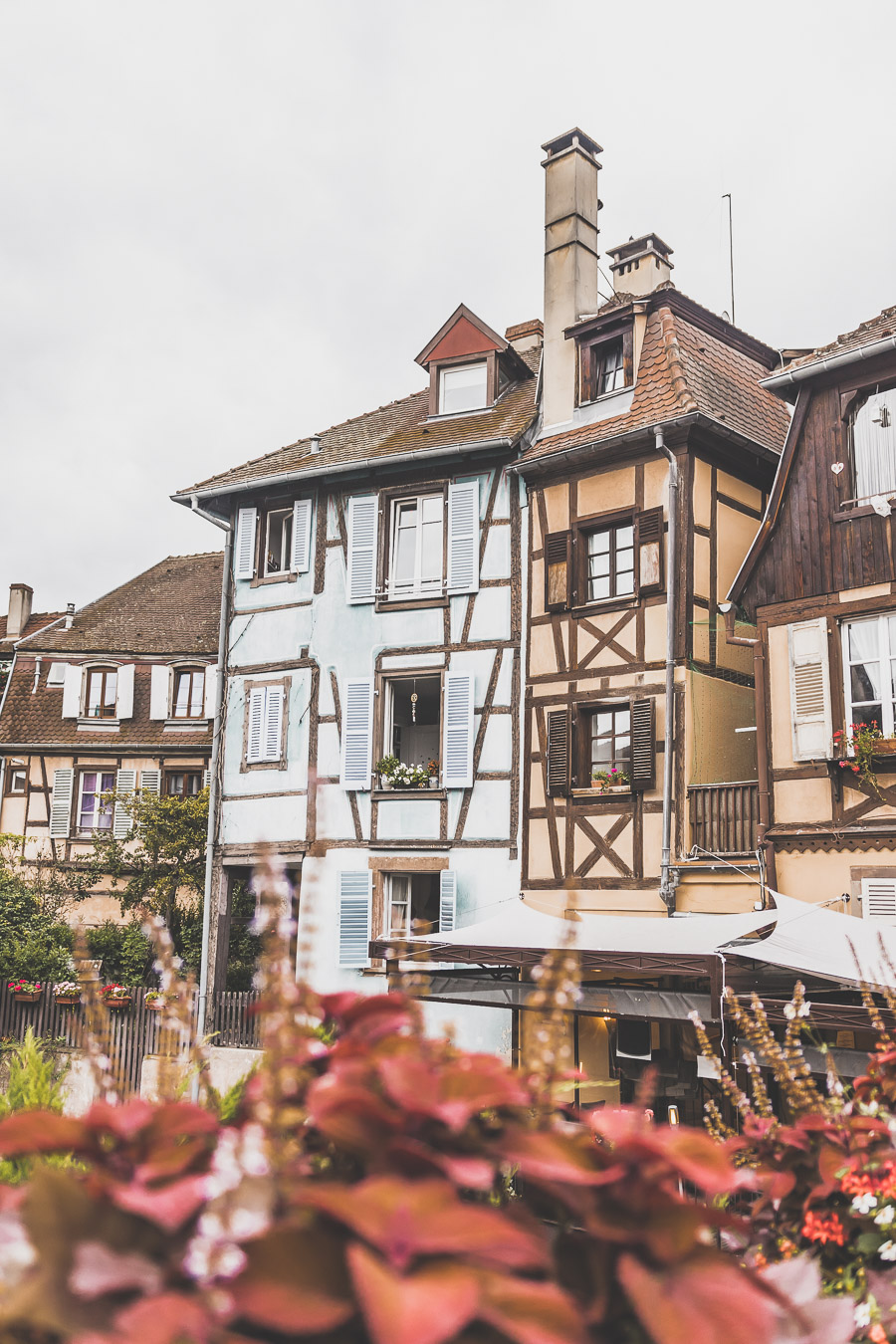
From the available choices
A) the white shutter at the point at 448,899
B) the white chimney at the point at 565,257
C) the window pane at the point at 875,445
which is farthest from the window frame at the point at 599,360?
the white shutter at the point at 448,899

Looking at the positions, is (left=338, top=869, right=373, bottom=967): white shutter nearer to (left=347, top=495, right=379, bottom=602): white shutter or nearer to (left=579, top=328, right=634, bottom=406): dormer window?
(left=347, top=495, right=379, bottom=602): white shutter

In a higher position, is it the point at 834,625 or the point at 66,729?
the point at 66,729

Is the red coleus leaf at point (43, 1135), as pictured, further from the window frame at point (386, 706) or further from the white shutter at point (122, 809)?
the white shutter at point (122, 809)

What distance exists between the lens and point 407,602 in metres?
18.5

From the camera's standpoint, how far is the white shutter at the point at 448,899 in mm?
17000

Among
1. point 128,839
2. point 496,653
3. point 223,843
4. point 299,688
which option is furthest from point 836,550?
point 128,839

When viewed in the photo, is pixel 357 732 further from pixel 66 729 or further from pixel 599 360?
pixel 66 729

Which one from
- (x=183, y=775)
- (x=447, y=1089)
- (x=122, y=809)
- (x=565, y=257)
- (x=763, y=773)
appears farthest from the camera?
(x=183, y=775)

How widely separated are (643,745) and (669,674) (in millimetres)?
1024

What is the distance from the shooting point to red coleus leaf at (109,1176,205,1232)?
1.48 metres

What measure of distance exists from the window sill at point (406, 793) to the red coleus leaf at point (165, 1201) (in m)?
16.0

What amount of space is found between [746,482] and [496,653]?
4.34 meters

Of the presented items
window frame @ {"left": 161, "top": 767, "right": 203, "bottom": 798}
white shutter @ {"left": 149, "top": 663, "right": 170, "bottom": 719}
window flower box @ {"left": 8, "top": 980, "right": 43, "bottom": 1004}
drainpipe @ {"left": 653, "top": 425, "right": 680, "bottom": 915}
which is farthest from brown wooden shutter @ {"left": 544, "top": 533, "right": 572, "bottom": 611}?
white shutter @ {"left": 149, "top": 663, "right": 170, "bottom": 719}

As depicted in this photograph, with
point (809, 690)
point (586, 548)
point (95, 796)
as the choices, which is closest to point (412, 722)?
point (586, 548)
